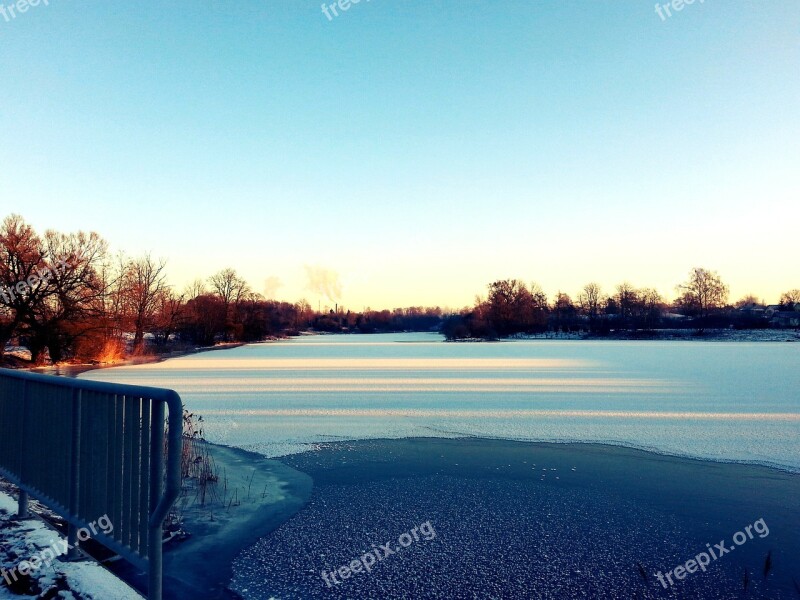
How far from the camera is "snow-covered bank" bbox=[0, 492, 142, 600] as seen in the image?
3285 millimetres

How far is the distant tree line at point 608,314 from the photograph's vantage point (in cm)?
7359

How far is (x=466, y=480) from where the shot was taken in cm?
689

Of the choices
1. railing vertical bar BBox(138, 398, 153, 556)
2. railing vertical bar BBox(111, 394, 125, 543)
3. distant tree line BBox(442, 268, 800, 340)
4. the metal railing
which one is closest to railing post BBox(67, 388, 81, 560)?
the metal railing

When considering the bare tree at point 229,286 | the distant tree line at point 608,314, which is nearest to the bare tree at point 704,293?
the distant tree line at point 608,314

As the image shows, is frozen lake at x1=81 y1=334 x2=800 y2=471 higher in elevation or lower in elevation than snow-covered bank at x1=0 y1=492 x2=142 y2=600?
lower

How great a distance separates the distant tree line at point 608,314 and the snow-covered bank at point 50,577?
215 ft

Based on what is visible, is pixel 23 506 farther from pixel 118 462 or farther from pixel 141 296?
pixel 141 296

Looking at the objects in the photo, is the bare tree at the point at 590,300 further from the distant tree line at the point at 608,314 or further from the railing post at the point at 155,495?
the railing post at the point at 155,495

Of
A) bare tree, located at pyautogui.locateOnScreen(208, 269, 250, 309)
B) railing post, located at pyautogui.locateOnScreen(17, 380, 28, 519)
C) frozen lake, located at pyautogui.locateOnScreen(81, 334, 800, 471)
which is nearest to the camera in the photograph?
railing post, located at pyautogui.locateOnScreen(17, 380, 28, 519)

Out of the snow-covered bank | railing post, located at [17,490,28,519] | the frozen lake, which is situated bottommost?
the frozen lake

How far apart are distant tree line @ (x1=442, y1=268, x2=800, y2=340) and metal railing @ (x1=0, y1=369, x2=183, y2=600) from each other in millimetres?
65441

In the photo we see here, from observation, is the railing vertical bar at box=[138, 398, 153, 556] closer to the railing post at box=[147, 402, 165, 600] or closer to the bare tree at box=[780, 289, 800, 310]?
the railing post at box=[147, 402, 165, 600]

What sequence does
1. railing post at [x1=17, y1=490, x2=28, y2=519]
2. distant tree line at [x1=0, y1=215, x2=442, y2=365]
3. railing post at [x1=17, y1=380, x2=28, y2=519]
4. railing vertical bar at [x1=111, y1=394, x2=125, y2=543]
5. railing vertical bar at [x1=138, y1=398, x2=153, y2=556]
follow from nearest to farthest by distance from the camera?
railing vertical bar at [x1=138, y1=398, x2=153, y2=556] < railing vertical bar at [x1=111, y1=394, x2=125, y2=543] < railing post at [x1=17, y1=380, x2=28, y2=519] < railing post at [x1=17, y1=490, x2=28, y2=519] < distant tree line at [x1=0, y1=215, x2=442, y2=365]

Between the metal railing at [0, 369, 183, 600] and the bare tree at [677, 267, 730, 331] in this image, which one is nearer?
the metal railing at [0, 369, 183, 600]
